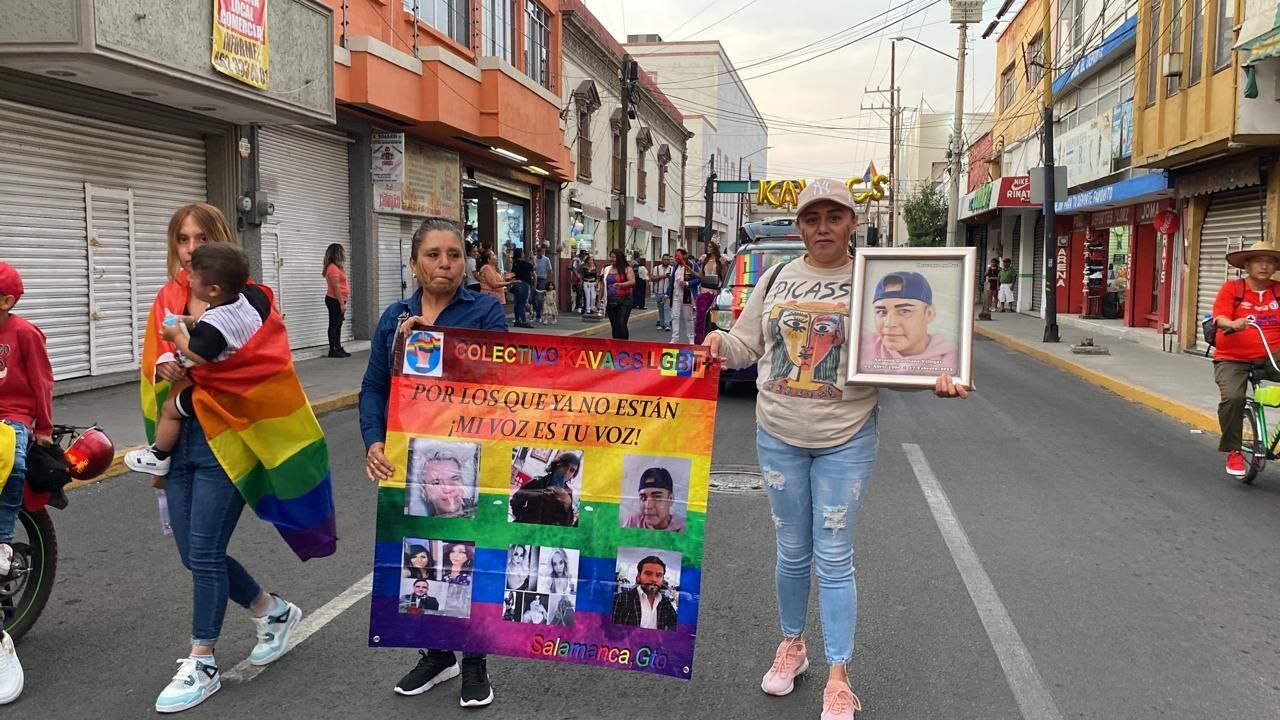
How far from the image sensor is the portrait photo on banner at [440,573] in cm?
343

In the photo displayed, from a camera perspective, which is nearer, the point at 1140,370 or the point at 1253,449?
the point at 1253,449

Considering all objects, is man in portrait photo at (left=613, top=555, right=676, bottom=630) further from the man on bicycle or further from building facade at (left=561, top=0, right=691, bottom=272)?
building facade at (left=561, top=0, right=691, bottom=272)

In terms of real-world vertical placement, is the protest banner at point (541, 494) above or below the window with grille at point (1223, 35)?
below

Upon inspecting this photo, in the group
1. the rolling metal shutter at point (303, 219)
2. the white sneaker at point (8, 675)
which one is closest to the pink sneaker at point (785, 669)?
the white sneaker at point (8, 675)

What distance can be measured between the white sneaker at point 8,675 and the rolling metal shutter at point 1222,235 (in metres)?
17.2

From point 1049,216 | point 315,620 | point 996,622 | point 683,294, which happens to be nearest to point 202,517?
point 315,620

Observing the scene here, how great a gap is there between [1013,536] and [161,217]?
11.3m

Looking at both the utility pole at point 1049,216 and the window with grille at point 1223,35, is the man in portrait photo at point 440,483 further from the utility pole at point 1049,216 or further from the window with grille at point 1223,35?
the utility pole at point 1049,216

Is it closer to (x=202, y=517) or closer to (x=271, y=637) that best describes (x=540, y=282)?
(x=271, y=637)

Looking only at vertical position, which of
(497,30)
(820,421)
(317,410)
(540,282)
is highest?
(497,30)

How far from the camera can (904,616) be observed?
4.44 metres

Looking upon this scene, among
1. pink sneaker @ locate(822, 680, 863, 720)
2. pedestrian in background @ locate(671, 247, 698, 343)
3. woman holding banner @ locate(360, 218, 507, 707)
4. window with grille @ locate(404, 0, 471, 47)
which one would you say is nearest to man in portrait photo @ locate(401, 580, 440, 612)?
woman holding banner @ locate(360, 218, 507, 707)

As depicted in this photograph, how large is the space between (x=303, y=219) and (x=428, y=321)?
533 inches

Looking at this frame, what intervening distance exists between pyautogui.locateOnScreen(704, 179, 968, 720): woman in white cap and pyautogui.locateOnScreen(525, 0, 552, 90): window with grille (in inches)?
841
